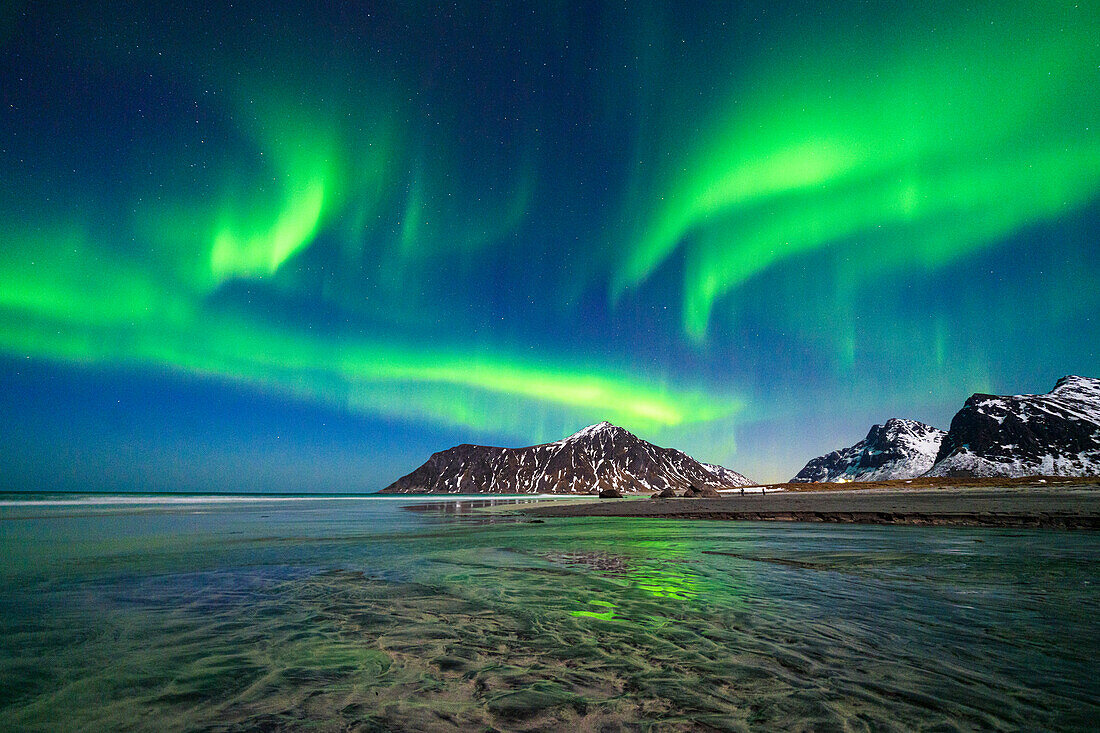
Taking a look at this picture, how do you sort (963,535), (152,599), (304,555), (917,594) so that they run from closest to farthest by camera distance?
(917,594), (152,599), (304,555), (963,535)

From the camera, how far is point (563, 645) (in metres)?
7.62

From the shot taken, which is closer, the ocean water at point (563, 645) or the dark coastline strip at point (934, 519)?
the ocean water at point (563, 645)

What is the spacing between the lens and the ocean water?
205 inches

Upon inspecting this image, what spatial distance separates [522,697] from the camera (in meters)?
5.70

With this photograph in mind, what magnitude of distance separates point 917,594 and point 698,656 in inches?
281

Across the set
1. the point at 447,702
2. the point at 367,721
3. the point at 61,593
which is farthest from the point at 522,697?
the point at 61,593

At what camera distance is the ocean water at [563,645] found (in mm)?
5199

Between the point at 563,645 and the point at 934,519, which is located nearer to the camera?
the point at 563,645

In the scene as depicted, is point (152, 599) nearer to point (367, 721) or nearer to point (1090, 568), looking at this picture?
point (367, 721)

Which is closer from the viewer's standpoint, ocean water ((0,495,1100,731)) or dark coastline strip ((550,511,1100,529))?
ocean water ((0,495,1100,731))

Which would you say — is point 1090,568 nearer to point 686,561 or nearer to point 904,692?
point 686,561

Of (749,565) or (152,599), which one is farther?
(749,565)

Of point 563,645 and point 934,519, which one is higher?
point 563,645

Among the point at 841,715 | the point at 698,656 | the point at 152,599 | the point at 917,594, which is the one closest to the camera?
the point at 841,715
